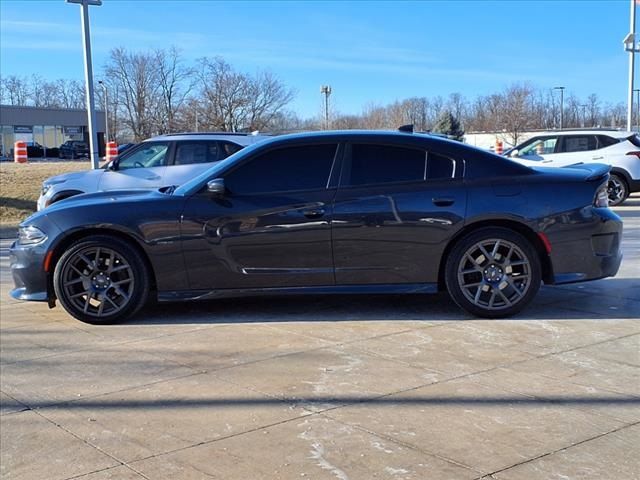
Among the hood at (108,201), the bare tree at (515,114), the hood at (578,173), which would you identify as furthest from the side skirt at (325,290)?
the bare tree at (515,114)

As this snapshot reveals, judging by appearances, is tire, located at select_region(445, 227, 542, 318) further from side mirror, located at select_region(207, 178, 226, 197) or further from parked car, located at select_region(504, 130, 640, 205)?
parked car, located at select_region(504, 130, 640, 205)

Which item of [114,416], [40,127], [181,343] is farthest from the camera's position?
[40,127]

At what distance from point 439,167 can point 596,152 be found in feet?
38.1

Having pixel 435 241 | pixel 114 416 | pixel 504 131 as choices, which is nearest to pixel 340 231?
pixel 435 241

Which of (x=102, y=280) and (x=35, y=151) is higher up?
(x=35, y=151)

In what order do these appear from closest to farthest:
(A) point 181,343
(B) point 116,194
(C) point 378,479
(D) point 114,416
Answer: (C) point 378,479
(D) point 114,416
(A) point 181,343
(B) point 116,194

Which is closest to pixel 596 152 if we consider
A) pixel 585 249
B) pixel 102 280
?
pixel 585 249

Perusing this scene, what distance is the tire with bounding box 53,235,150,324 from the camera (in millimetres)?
6109

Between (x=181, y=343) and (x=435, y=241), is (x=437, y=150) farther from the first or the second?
(x=181, y=343)

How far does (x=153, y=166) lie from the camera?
12547mm

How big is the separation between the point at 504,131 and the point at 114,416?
52247mm

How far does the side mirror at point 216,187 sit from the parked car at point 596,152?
1107 centimetres

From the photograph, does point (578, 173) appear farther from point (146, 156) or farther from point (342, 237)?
point (146, 156)

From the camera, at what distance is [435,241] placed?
604 centimetres
